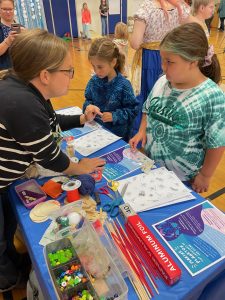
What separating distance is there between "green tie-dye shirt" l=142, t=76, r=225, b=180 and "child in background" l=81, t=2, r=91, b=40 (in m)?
8.11

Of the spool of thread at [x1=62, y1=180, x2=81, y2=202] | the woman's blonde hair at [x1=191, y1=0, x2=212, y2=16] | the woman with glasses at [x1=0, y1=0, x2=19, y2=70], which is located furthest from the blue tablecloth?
the woman's blonde hair at [x1=191, y1=0, x2=212, y2=16]

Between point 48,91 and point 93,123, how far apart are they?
746mm

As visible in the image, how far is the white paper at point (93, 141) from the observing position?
148 cm

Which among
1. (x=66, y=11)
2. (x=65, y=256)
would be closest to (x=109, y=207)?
(x=65, y=256)

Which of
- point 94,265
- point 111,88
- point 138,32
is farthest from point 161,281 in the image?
point 138,32

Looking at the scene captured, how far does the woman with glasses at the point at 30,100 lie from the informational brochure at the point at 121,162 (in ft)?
0.62

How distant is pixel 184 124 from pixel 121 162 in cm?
37

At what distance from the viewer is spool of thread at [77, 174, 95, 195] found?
1.09m

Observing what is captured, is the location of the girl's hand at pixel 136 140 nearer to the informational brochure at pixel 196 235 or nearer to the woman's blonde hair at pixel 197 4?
the informational brochure at pixel 196 235

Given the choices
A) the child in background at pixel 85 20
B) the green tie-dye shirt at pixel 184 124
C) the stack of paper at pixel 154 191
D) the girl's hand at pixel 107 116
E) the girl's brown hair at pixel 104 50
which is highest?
the girl's brown hair at pixel 104 50

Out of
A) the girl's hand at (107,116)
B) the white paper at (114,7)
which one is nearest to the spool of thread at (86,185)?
the girl's hand at (107,116)

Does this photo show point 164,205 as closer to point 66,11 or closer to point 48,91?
point 48,91

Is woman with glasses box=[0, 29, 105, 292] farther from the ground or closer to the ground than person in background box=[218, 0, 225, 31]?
farther from the ground

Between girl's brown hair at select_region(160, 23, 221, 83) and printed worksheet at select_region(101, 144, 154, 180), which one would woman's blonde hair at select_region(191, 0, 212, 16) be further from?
printed worksheet at select_region(101, 144, 154, 180)
